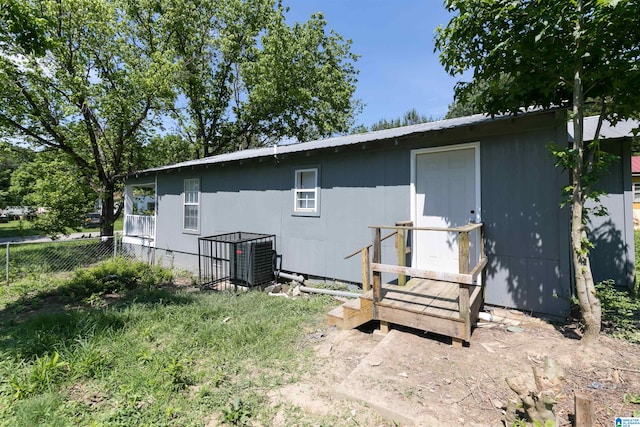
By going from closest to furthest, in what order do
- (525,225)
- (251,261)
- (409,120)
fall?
(525,225) < (251,261) < (409,120)

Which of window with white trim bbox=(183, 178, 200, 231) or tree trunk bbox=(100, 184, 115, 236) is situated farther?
tree trunk bbox=(100, 184, 115, 236)

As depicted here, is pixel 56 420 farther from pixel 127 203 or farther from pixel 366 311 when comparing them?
pixel 127 203

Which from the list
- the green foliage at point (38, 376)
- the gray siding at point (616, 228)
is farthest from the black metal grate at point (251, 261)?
the gray siding at point (616, 228)

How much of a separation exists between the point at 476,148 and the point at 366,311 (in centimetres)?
293

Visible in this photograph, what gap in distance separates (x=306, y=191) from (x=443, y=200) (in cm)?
293

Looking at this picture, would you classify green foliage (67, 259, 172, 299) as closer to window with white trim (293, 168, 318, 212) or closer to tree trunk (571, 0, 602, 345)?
window with white trim (293, 168, 318, 212)

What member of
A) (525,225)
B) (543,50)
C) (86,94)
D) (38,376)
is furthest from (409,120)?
(38,376)

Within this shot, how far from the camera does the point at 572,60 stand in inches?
133

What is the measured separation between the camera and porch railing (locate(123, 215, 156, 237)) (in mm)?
10942

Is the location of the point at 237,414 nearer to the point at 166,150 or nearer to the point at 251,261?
the point at 251,261

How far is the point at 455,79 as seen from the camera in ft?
14.7

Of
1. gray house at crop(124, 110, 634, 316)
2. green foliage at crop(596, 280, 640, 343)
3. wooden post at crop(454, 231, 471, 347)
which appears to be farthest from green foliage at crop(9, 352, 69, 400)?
green foliage at crop(596, 280, 640, 343)

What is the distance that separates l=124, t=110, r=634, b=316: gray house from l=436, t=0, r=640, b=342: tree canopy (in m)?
0.47

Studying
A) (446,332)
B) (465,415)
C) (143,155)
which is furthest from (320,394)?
(143,155)
